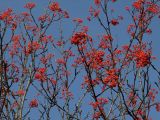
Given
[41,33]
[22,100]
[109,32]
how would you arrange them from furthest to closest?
[41,33], [22,100], [109,32]

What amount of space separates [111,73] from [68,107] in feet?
23.8

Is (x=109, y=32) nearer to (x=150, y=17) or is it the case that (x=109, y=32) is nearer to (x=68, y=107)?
(x=150, y=17)

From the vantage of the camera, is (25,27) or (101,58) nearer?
(101,58)

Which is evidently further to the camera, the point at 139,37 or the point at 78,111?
the point at 78,111

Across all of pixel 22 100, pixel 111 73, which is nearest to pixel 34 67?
pixel 22 100

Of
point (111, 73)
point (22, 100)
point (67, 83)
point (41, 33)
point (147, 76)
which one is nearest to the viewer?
point (147, 76)

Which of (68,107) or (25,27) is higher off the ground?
(25,27)

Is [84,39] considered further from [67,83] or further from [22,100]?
[67,83]

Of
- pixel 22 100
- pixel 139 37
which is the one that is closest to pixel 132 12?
pixel 139 37

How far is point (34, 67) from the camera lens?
13.3m

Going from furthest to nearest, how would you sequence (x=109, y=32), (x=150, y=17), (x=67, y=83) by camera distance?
(x=67, y=83)
(x=150, y=17)
(x=109, y=32)

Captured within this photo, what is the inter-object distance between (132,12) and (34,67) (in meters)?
4.13

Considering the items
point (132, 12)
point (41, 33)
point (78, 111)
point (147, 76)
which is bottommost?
point (147, 76)

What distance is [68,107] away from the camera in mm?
15664
